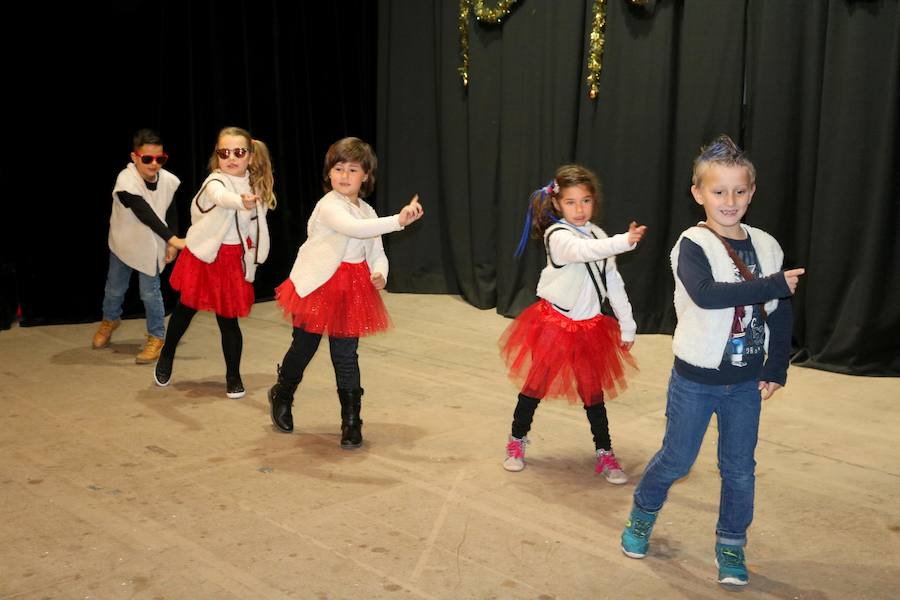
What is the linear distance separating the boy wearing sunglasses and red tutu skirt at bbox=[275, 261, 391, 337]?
5.49 ft

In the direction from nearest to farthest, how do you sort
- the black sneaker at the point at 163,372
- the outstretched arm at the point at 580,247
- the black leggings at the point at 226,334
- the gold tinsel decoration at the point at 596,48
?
1. the outstretched arm at the point at 580,247
2. the black leggings at the point at 226,334
3. the black sneaker at the point at 163,372
4. the gold tinsel decoration at the point at 596,48

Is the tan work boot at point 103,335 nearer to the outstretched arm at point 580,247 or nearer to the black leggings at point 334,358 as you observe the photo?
the black leggings at point 334,358

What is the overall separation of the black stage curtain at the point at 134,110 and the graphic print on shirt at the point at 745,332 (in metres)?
5.02

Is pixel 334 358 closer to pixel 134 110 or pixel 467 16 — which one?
pixel 134 110

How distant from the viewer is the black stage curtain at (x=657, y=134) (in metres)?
5.36

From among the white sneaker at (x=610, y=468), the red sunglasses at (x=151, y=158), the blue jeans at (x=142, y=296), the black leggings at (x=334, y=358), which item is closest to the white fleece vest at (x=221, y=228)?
the black leggings at (x=334, y=358)

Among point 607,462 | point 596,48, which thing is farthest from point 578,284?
point 596,48

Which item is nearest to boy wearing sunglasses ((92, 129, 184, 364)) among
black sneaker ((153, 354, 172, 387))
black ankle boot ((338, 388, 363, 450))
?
black sneaker ((153, 354, 172, 387))

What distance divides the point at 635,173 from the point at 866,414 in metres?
2.26

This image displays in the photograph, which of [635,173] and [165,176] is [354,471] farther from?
[635,173]

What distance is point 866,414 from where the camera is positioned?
15.4ft

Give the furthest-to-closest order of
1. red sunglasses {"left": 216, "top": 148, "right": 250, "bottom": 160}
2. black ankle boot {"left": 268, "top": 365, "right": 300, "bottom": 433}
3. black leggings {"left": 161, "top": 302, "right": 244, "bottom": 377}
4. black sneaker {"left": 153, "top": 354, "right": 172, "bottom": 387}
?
black sneaker {"left": 153, "top": 354, "right": 172, "bottom": 387} < black leggings {"left": 161, "top": 302, "right": 244, "bottom": 377} < red sunglasses {"left": 216, "top": 148, "right": 250, "bottom": 160} < black ankle boot {"left": 268, "top": 365, "right": 300, "bottom": 433}

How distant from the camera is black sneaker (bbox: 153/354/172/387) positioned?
504 cm

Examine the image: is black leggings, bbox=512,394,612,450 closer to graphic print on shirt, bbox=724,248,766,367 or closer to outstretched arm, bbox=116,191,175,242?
graphic print on shirt, bbox=724,248,766,367
